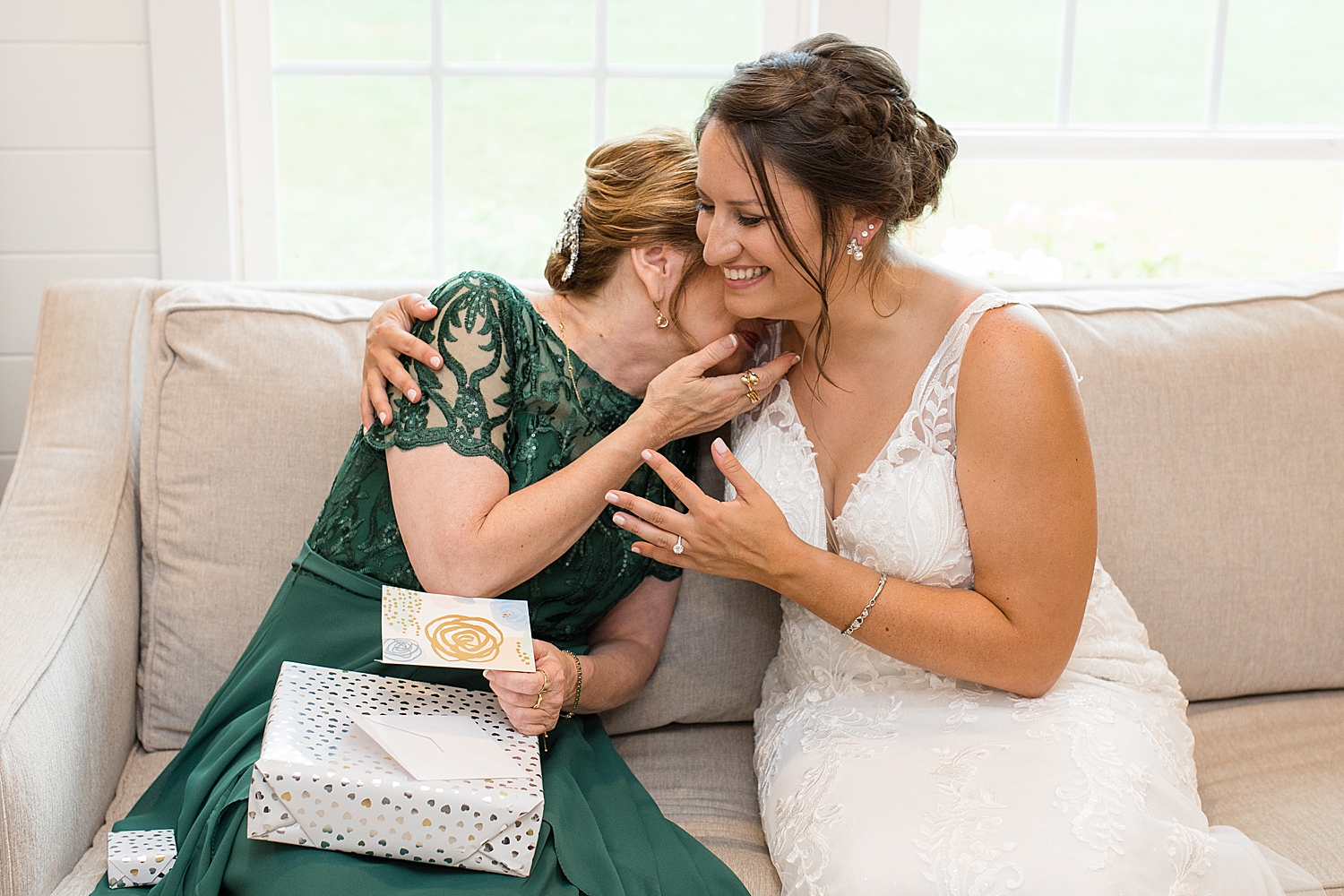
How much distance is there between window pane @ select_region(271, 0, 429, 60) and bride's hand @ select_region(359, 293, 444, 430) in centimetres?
102

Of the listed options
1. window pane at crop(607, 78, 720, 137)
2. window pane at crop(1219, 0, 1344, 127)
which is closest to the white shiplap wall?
window pane at crop(607, 78, 720, 137)

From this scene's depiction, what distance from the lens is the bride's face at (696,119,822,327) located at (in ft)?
4.31

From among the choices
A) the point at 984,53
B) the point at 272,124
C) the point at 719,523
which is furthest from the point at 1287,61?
the point at 272,124

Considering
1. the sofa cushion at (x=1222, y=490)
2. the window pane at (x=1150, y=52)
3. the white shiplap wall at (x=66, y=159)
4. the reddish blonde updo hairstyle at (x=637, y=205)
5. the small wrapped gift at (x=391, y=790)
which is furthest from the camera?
the window pane at (x=1150, y=52)

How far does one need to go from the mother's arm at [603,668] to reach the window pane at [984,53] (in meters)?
1.34

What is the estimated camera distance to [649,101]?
2307mm

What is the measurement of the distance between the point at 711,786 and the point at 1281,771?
2.97 feet

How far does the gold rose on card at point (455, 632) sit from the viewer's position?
1139 millimetres

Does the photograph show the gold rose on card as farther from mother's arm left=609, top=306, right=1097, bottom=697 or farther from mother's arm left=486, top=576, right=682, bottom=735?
mother's arm left=609, top=306, right=1097, bottom=697

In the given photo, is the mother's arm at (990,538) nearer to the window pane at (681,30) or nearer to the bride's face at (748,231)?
the bride's face at (748,231)

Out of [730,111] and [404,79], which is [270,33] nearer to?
[404,79]

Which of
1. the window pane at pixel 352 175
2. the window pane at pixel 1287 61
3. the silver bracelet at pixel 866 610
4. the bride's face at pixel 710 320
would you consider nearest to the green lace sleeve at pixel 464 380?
the bride's face at pixel 710 320

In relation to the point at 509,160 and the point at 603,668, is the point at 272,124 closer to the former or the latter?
the point at 509,160

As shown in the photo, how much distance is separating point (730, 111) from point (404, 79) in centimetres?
118
